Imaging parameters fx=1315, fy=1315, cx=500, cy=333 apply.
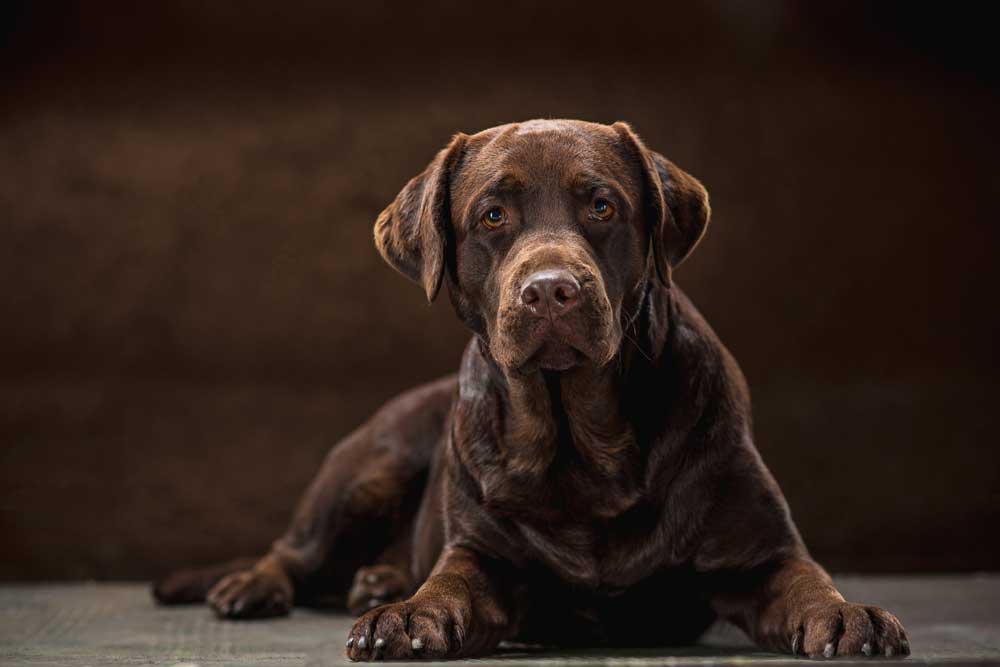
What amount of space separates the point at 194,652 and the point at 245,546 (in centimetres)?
222

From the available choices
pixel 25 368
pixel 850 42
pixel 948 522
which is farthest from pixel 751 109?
pixel 25 368

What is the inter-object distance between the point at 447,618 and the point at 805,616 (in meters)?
0.71

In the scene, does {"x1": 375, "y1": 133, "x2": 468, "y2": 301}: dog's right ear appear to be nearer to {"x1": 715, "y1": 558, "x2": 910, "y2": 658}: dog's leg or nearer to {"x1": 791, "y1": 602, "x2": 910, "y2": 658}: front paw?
{"x1": 715, "y1": 558, "x2": 910, "y2": 658}: dog's leg

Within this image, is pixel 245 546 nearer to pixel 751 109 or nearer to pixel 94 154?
pixel 94 154

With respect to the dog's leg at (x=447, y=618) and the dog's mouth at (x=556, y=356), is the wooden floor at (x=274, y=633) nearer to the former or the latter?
the dog's leg at (x=447, y=618)

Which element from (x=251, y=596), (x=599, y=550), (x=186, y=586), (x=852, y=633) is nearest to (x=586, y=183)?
(x=599, y=550)

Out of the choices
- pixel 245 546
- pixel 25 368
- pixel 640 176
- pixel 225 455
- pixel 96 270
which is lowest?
pixel 245 546

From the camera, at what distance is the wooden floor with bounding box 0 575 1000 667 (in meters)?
2.81

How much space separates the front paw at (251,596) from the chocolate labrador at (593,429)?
0.94 metres

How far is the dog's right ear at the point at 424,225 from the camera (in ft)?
10.1

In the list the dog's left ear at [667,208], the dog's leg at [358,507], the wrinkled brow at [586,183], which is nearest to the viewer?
the wrinkled brow at [586,183]

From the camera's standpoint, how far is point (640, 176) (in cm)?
309

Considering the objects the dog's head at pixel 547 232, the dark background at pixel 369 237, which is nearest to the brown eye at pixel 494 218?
the dog's head at pixel 547 232

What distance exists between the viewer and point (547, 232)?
2857 mm
